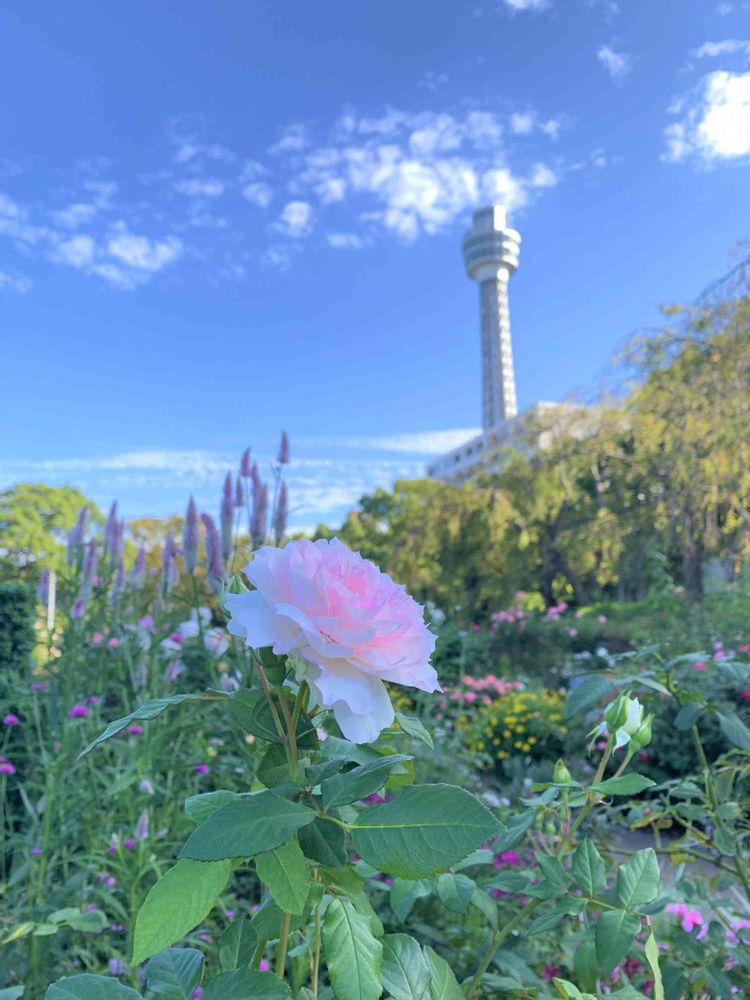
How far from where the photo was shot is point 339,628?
0.54m

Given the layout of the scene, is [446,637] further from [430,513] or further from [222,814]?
[222,814]

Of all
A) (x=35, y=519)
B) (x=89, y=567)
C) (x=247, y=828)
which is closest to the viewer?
(x=247, y=828)

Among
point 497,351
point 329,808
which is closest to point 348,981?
point 329,808

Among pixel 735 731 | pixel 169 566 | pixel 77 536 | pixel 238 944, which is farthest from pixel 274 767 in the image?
pixel 77 536

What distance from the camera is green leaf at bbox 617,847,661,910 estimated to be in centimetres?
81

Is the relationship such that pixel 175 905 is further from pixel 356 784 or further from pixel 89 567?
pixel 89 567

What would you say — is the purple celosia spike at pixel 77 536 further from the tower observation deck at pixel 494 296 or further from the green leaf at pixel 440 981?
the tower observation deck at pixel 494 296

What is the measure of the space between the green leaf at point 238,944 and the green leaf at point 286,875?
10cm

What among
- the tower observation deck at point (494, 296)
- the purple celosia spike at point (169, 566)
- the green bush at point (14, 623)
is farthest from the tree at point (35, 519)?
the tower observation deck at point (494, 296)

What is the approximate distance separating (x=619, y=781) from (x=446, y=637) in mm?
7515

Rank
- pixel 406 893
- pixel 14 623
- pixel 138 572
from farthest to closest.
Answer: pixel 14 623, pixel 138 572, pixel 406 893

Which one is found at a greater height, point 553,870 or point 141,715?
point 141,715

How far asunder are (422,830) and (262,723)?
17 centimetres

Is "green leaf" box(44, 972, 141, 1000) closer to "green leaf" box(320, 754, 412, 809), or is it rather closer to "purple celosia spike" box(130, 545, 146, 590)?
"green leaf" box(320, 754, 412, 809)
